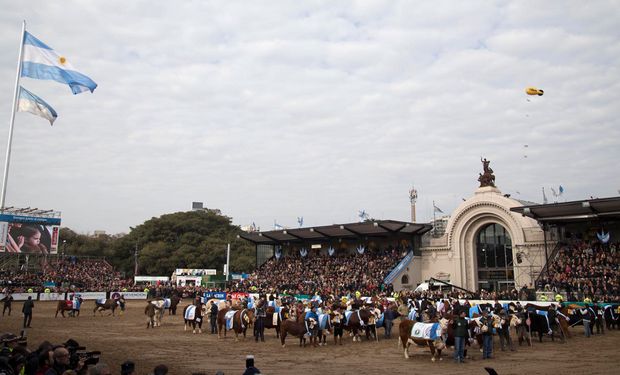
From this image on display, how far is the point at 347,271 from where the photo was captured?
4997 cm

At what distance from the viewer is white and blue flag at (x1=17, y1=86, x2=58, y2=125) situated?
2295cm

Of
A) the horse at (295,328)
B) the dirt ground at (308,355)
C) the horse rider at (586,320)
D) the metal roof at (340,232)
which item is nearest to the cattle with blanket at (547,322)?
the dirt ground at (308,355)

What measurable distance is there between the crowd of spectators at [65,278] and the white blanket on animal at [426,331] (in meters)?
43.4

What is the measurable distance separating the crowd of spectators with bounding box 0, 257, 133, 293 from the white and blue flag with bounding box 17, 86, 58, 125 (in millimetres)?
30887

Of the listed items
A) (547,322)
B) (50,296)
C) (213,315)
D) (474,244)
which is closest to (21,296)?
(50,296)

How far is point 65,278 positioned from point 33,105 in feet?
133

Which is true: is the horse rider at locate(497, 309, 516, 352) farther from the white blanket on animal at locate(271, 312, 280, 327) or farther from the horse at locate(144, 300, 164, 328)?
the horse at locate(144, 300, 164, 328)

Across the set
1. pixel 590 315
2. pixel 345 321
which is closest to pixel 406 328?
pixel 345 321

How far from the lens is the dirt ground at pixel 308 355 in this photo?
565 inches

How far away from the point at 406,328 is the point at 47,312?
2891 centimetres

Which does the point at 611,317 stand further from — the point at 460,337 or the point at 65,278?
the point at 65,278

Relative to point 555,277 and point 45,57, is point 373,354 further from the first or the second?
point 555,277

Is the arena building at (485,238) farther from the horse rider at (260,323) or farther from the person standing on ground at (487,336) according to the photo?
the horse rider at (260,323)

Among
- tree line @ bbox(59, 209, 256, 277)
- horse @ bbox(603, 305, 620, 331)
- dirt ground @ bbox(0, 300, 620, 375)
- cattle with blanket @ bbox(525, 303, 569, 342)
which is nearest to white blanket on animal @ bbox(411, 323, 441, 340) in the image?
dirt ground @ bbox(0, 300, 620, 375)
